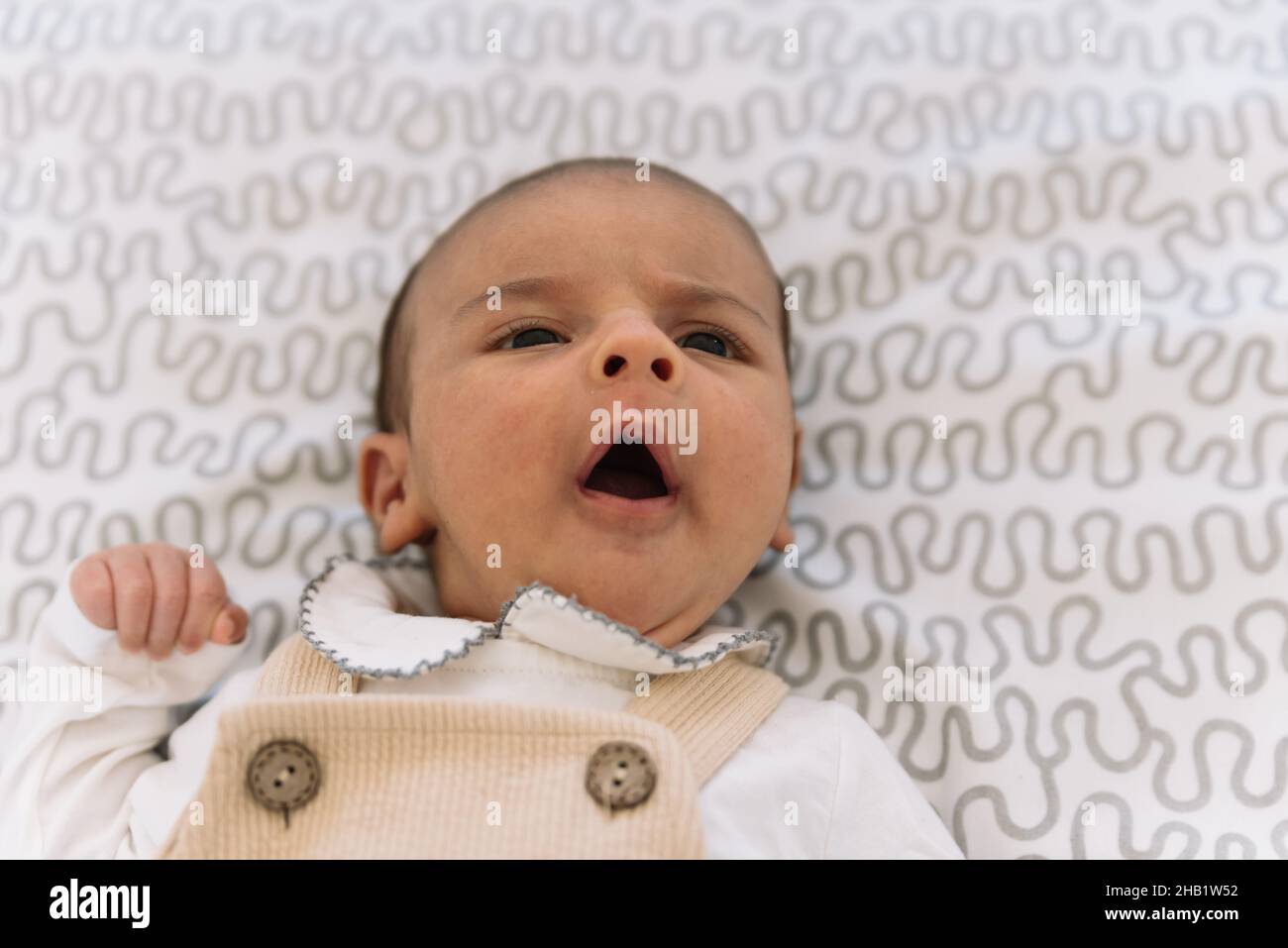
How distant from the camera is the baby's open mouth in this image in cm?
108

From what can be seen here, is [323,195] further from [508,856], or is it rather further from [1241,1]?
[1241,1]

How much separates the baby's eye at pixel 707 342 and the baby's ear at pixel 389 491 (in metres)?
0.29

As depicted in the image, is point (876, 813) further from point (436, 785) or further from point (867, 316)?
point (867, 316)

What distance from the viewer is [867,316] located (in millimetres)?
1367

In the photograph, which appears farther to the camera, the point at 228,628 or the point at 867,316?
the point at 867,316

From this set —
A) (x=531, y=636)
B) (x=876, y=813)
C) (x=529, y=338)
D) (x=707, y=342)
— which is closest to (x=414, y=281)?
(x=529, y=338)

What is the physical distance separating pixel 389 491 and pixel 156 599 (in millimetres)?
231

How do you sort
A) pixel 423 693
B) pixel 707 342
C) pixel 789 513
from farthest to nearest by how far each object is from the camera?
1. pixel 789 513
2. pixel 707 342
3. pixel 423 693

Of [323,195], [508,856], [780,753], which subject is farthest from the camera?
[323,195]

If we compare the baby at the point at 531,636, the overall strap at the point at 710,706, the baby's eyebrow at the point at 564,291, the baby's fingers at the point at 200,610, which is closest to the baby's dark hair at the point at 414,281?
the baby at the point at 531,636

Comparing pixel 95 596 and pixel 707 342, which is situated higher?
pixel 707 342

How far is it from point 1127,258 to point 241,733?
3.25 ft

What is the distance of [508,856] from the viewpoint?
0.91 m
